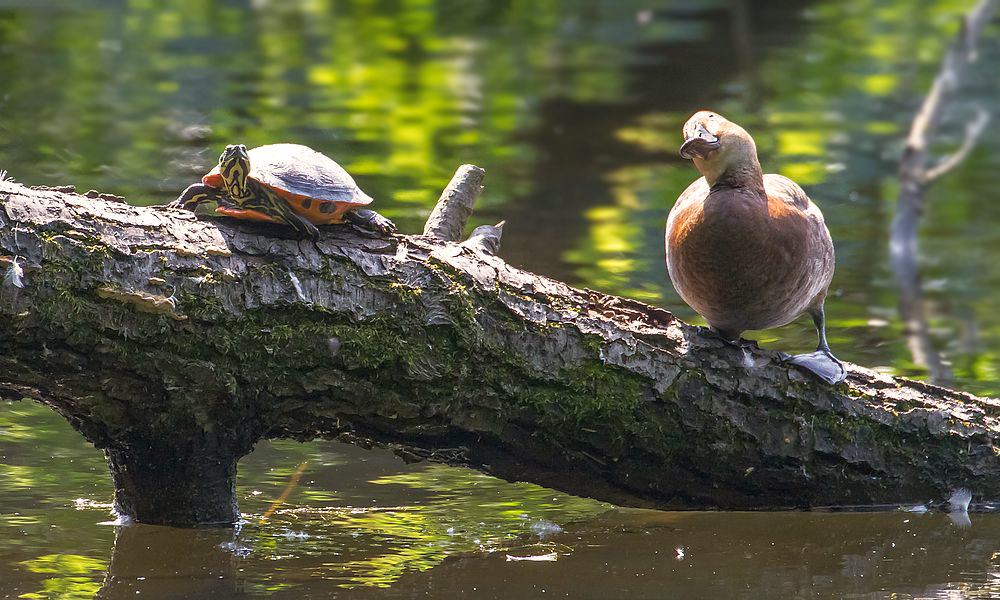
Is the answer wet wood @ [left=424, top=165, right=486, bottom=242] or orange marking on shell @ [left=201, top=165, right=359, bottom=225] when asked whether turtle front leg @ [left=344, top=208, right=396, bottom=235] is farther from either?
wet wood @ [left=424, top=165, right=486, bottom=242]

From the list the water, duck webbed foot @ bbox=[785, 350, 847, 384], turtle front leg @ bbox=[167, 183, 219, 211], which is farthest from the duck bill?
turtle front leg @ bbox=[167, 183, 219, 211]

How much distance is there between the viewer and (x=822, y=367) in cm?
422

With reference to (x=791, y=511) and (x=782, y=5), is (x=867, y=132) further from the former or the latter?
(x=791, y=511)

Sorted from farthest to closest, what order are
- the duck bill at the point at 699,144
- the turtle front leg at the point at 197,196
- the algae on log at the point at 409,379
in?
the duck bill at the point at 699,144, the turtle front leg at the point at 197,196, the algae on log at the point at 409,379

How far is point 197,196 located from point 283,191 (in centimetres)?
39

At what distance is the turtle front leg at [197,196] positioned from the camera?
392cm

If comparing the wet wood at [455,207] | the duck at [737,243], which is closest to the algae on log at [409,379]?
the duck at [737,243]

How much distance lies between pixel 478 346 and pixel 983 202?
24.1 feet

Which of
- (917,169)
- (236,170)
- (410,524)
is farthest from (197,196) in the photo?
(917,169)

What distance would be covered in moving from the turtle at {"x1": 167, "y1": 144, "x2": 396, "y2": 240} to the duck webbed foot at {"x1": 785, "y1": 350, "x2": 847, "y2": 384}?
55.4 inches

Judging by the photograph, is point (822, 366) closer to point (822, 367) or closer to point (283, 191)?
point (822, 367)

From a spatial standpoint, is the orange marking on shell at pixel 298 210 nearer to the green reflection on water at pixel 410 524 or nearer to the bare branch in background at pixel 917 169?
the green reflection on water at pixel 410 524

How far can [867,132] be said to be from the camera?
1193 centimetres

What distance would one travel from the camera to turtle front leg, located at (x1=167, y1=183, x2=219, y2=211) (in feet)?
12.9
